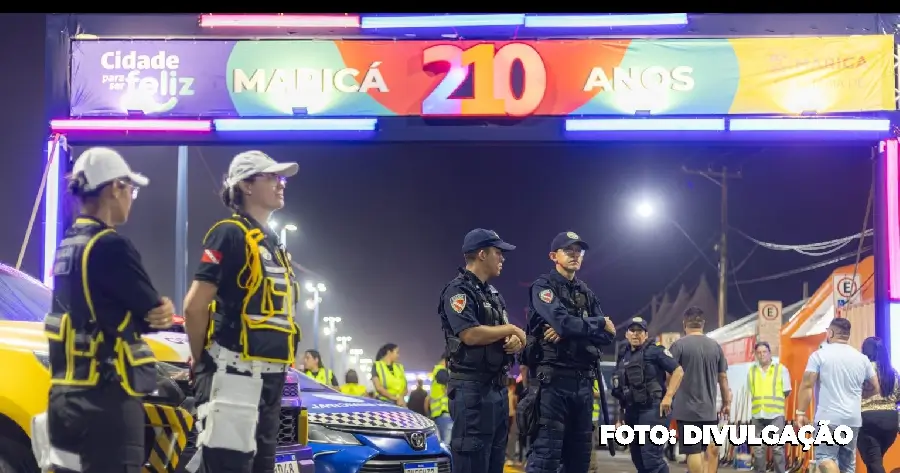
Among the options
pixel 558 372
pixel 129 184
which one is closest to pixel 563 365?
pixel 558 372

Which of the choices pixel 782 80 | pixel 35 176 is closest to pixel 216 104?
pixel 35 176

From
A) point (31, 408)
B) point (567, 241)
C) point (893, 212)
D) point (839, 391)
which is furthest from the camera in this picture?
point (893, 212)

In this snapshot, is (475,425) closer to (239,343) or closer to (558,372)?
(558,372)

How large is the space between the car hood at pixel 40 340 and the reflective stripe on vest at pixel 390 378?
9291 mm

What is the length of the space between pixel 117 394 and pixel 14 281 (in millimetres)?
3007

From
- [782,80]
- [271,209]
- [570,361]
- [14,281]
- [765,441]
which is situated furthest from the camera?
[765,441]

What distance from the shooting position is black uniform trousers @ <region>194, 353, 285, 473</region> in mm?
4785

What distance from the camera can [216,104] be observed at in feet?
40.7

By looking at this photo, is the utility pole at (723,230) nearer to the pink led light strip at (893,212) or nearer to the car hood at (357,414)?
Answer: the pink led light strip at (893,212)

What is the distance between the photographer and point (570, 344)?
25.7 ft

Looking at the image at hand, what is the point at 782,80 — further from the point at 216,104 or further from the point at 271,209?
the point at 271,209

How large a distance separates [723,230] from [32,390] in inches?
1031

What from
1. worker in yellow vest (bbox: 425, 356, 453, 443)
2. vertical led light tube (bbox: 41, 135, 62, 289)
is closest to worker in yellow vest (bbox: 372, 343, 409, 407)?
worker in yellow vest (bbox: 425, 356, 453, 443)

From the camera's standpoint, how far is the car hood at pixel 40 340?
5.83 metres
